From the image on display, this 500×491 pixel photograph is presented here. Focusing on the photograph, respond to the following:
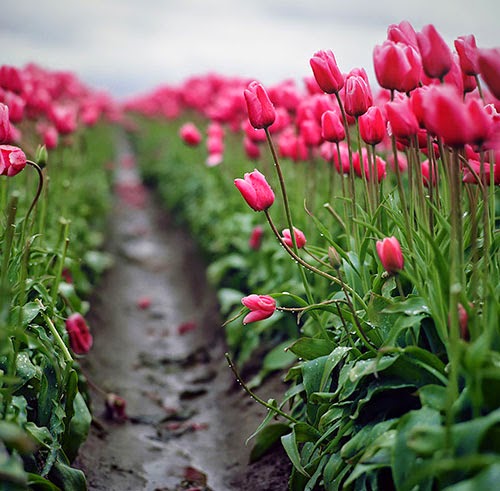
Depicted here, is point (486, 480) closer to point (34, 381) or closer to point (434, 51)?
point (434, 51)

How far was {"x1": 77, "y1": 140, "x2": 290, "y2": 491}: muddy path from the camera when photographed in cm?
271

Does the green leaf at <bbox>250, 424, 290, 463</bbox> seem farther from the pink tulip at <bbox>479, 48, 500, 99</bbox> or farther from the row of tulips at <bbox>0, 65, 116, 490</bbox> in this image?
the pink tulip at <bbox>479, 48, 500, 99</bbox>

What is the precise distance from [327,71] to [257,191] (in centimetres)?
41

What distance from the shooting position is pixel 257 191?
204cm

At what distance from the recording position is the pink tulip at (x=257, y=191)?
2020 millimetres

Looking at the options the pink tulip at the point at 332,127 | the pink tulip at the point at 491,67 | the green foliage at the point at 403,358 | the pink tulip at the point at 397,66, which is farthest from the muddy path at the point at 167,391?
the pink tulip at the point at 491,67

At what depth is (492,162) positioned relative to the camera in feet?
6.03

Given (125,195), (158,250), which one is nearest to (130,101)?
(125,195)

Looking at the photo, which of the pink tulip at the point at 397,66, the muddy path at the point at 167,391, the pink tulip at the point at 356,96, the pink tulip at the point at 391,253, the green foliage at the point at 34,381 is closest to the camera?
the green foliage at the point at 34,381

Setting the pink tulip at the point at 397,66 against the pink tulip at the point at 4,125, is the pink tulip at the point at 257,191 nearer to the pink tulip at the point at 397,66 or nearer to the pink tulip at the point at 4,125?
the pink tulip at the point at 397,66

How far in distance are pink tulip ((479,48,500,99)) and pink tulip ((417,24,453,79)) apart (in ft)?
0.69

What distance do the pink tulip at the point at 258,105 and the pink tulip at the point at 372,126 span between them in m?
0.27

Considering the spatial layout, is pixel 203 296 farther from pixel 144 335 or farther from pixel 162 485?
pixel 162 485

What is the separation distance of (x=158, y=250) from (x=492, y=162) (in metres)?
5.29
